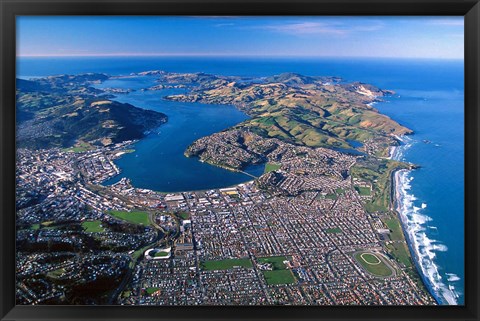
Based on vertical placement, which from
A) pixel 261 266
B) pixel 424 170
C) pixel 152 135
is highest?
pixel 152 135

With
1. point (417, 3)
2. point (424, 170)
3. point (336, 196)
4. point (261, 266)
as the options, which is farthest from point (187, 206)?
point (417, 3)

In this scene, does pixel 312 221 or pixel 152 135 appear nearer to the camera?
pixel 312 221

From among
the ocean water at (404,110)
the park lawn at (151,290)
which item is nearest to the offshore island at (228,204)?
the park lawn at (151,290)

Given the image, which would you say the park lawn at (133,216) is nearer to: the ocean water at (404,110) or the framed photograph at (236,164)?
the framed photograph at (236,164)

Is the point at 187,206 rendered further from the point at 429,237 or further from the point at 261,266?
the point at 429,237

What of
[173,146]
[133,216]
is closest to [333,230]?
[133,216]

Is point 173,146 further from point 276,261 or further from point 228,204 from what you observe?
point 276,261
